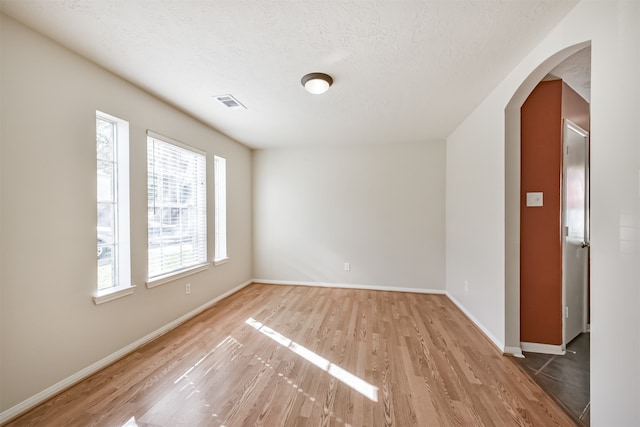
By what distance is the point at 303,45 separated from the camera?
1748 mm

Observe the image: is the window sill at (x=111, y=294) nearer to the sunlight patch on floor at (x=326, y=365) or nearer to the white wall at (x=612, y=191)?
the sunlight patch on floor at (x=326, y=365)

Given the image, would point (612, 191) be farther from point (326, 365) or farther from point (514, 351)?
point (326, 365)

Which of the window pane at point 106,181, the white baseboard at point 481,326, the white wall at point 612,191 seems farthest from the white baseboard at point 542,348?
the window pane at point 106,181

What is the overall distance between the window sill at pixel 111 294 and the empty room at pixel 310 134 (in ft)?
0.06

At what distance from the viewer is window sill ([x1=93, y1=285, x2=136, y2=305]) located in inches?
77.6

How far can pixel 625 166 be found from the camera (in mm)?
1146

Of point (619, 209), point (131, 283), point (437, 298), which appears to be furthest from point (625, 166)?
point (131, 283)

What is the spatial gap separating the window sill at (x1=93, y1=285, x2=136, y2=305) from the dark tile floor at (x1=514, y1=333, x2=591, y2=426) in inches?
138

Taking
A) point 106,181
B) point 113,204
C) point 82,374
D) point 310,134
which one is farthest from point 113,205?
point 310,134

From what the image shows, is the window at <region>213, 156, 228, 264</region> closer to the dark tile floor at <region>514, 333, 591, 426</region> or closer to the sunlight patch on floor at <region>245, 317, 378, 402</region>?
the sunlight patch on floor at <region>245, 317, 378, 402</region>

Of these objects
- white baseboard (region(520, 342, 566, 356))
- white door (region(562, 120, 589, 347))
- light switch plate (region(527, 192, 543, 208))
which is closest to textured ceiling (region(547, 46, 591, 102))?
white door (region(562, 120, 589, 347))

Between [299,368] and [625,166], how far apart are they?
2.39 m

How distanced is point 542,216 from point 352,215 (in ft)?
8.24

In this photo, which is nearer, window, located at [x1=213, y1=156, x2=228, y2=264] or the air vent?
the air vent
